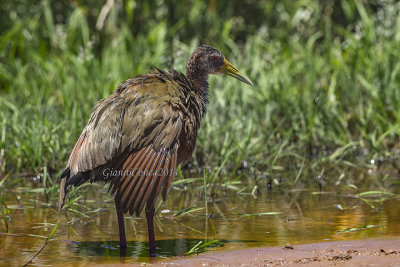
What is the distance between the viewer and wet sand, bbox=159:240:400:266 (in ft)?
13.6

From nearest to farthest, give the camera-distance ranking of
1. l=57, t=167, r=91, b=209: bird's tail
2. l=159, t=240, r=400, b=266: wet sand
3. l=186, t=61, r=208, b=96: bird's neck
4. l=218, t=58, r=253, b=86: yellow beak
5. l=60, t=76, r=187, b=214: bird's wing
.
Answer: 1. l=159, t=240, r=400, b=266: wet sand
2. l=60, t=76, r=187, b=214: bird's wing
3. l=57, t=167, r=91, b=209: bird's tail
4. l=186, t=61, r=208, b=96: bird's neck
5. l=218, t=58, r=253, b=86: yellow beak

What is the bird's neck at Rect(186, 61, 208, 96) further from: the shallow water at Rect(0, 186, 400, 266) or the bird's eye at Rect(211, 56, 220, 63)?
the shallow water at Rect(0, 186, 400, 266)

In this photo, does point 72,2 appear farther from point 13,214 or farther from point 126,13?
point 13,214

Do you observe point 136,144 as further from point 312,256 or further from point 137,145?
point 312,256

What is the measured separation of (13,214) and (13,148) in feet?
4.47

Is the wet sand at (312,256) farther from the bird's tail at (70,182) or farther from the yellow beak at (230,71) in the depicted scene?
the yellow beak at (230,71)

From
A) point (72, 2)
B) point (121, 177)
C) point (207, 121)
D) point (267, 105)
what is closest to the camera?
point (121, 177)

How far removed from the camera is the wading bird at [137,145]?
14.4ft

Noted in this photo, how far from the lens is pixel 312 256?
4.24 m

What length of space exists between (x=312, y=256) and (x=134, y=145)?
4.07 feet

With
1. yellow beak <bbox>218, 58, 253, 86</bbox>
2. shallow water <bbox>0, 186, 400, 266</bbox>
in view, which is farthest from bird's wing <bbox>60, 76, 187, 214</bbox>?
yellow beak <bbox>218, 58, 253, 86</bbox>

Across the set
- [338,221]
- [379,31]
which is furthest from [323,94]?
[338,221]

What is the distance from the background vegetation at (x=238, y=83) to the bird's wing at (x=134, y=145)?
3.73 feet

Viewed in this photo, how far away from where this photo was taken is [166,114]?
466cm
